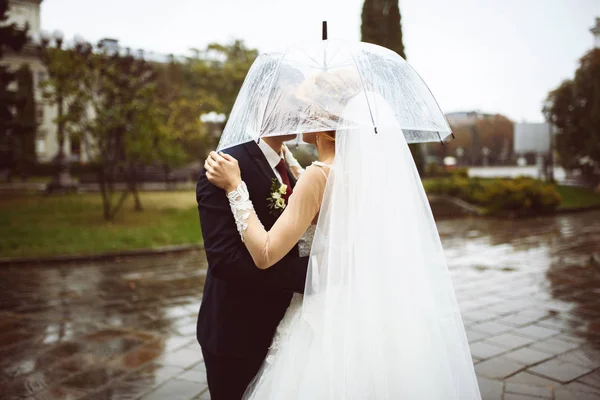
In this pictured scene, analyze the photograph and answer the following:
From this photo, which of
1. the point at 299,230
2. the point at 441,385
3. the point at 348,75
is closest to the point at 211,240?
the point at 299,230

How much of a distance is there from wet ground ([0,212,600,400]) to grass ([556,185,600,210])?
9343 mm

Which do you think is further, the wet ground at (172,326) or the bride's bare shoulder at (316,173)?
the wet ground at (172,326)

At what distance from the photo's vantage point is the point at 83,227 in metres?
10.7

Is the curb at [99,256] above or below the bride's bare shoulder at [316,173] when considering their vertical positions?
below

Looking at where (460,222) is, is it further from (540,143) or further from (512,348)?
(540,143)

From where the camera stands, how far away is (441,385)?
1.78 meters

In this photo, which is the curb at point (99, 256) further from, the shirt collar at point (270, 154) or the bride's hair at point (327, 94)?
the bride's hair at point (327, 94)

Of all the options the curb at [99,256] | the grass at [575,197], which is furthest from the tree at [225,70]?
the curb at [99,256]

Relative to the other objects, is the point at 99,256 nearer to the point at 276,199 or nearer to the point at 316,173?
the point at 276,199

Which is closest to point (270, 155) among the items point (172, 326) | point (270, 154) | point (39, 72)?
point (270, 154)

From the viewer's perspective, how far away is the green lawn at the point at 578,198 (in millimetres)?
16577

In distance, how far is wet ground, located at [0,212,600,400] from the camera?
3.46 meters

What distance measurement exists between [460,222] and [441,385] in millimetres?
12092

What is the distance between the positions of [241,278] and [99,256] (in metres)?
7.03
